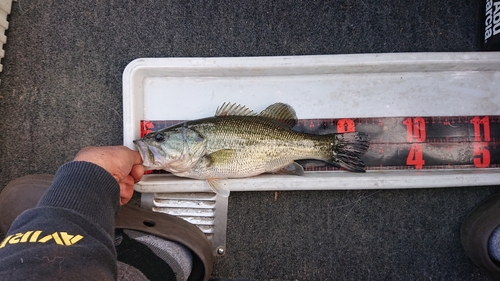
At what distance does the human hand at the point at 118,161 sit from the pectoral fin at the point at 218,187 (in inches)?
15.5

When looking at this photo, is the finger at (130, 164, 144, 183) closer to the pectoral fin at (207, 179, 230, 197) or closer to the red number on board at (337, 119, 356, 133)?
the pectoral fin at (207, 179, 230, 197)

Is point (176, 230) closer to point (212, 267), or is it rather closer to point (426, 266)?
point (212, 267)

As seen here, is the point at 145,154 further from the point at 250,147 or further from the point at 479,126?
the point at 479,126

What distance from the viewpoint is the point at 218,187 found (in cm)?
192

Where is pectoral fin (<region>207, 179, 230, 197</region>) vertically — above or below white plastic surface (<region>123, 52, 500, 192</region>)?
below

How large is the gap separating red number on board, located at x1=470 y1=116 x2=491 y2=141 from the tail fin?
0.70m

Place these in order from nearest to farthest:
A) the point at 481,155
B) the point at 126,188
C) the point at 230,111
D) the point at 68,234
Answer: the point at 68,234
the point at 126,188
the point at 230,111
the point at 481,155

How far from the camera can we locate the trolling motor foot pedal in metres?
2.04

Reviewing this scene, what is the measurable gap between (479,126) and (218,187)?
155cm

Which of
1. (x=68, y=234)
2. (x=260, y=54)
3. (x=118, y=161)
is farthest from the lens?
(x=260, y=54)

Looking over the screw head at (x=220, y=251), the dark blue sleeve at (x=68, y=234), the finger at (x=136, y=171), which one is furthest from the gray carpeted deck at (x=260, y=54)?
the dark blue sleeve at (x=68, y=234)

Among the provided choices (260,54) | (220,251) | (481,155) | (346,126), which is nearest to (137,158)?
(220,251)

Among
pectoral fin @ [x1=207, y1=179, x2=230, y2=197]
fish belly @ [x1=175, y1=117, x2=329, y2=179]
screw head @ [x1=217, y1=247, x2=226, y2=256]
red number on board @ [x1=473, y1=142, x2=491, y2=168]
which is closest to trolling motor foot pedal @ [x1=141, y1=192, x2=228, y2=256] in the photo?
screw head @ [x1=217, y1=247, x2=226, y2=256]

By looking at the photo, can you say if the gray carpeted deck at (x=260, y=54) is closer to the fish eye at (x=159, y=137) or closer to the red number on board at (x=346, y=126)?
the red number on board at (x=346, y=126)
